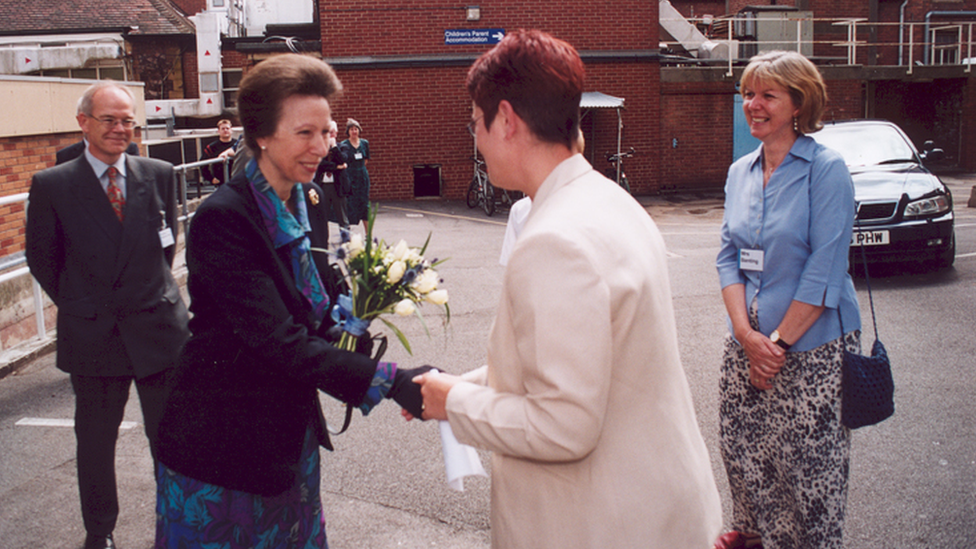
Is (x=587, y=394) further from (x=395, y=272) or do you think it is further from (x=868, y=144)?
(x=868, y=144)

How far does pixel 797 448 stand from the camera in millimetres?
3006

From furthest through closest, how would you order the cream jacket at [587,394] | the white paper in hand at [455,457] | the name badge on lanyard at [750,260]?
the name badge on lanyard at [750,260], the white paper in hand at [455,457], the cream jacket at [587,394]

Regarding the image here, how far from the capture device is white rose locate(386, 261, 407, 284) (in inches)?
87.4

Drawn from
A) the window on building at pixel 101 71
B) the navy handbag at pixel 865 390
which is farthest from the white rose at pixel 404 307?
the window on building at pixel 101 71

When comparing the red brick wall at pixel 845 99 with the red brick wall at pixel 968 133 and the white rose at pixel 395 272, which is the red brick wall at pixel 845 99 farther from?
the white rose at pixel 395 272

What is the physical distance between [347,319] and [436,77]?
18.8m

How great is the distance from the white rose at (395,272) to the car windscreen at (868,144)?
9.12 m

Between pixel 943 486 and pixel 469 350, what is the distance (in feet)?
12.3

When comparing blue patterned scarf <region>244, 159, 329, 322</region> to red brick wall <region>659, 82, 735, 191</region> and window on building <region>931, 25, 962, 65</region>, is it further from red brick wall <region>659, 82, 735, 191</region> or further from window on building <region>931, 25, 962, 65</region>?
window on building <region>931, 25, 962, 65</region>

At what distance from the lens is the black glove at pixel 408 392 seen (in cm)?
199

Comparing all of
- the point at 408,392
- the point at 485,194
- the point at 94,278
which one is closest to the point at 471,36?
the point at 485,194

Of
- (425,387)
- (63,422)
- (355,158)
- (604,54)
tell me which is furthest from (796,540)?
(604,54)

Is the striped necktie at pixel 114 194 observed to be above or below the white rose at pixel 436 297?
above

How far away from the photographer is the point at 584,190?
1.71 m
